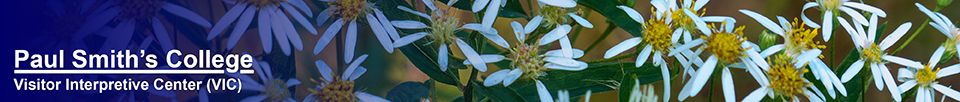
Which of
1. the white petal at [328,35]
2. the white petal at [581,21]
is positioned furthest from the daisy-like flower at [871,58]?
the white petal at [328,35]

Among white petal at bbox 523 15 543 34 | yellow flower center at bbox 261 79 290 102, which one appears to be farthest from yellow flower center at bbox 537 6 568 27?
yellow flower center at bbox 261 79 290 102

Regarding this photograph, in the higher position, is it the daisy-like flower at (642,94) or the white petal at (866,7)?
the white petal at (866,7)

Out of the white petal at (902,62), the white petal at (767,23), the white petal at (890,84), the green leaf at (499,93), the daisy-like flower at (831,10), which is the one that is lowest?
the green leaf at (499,93)

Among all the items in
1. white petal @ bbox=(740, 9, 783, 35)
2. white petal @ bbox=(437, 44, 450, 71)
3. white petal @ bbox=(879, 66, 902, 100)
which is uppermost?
white petal @ bbox=(740, 9, 783, 35)

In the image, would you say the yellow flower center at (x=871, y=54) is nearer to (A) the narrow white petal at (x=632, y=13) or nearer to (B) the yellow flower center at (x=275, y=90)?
(A) the narrow white petal at (x=632, y=13)

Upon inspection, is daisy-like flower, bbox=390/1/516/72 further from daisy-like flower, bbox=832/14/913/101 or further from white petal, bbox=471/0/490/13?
daisy-like flower, bbox=832/14/913/101

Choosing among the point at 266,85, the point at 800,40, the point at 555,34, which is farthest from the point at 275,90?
the point at 800,40

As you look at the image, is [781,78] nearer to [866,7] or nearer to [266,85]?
[866,7]
